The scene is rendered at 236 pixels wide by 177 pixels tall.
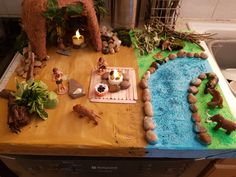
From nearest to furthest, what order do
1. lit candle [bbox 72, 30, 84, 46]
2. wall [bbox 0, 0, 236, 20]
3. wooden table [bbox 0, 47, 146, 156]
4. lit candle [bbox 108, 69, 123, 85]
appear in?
wooden table [bbox 0, 47, 146, 156]
lit candle [bbox 108, 69, 123, 85]
lit candle [bbox 72, 30, 84, 46]
wall [bbox 0, 0, 236, 20]

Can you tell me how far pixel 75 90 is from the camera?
66 centimetres

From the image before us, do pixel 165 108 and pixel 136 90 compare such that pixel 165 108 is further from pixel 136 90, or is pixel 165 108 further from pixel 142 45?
pixel 142 45

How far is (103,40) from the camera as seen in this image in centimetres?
83

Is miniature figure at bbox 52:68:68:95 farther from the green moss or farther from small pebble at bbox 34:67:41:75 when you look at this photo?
the green moss

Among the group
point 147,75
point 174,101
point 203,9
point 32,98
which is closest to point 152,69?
point 147,75

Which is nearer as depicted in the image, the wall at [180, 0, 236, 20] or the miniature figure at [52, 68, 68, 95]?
the miniature figure at [52, 68, 68, 95]

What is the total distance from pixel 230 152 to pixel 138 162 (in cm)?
26

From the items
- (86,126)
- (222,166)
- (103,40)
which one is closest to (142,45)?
(103,40)

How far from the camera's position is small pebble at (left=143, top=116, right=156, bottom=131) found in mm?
582

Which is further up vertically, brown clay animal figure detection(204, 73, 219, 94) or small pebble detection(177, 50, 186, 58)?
small pebble detection(177, 50, 186, 58)

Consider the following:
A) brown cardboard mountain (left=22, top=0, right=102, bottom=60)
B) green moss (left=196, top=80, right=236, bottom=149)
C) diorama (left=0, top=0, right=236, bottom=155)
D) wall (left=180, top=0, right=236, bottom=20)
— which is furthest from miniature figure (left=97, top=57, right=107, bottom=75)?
wall (left=180, top=0, right=236, bottom=20)

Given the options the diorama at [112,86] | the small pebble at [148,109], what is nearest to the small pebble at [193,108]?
the diorama at [112,86]

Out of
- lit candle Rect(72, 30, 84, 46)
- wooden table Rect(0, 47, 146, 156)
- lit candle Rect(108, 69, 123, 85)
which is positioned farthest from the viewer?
lit candle Rect(72, 30, 84, 46)

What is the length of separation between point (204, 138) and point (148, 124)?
0.15m
